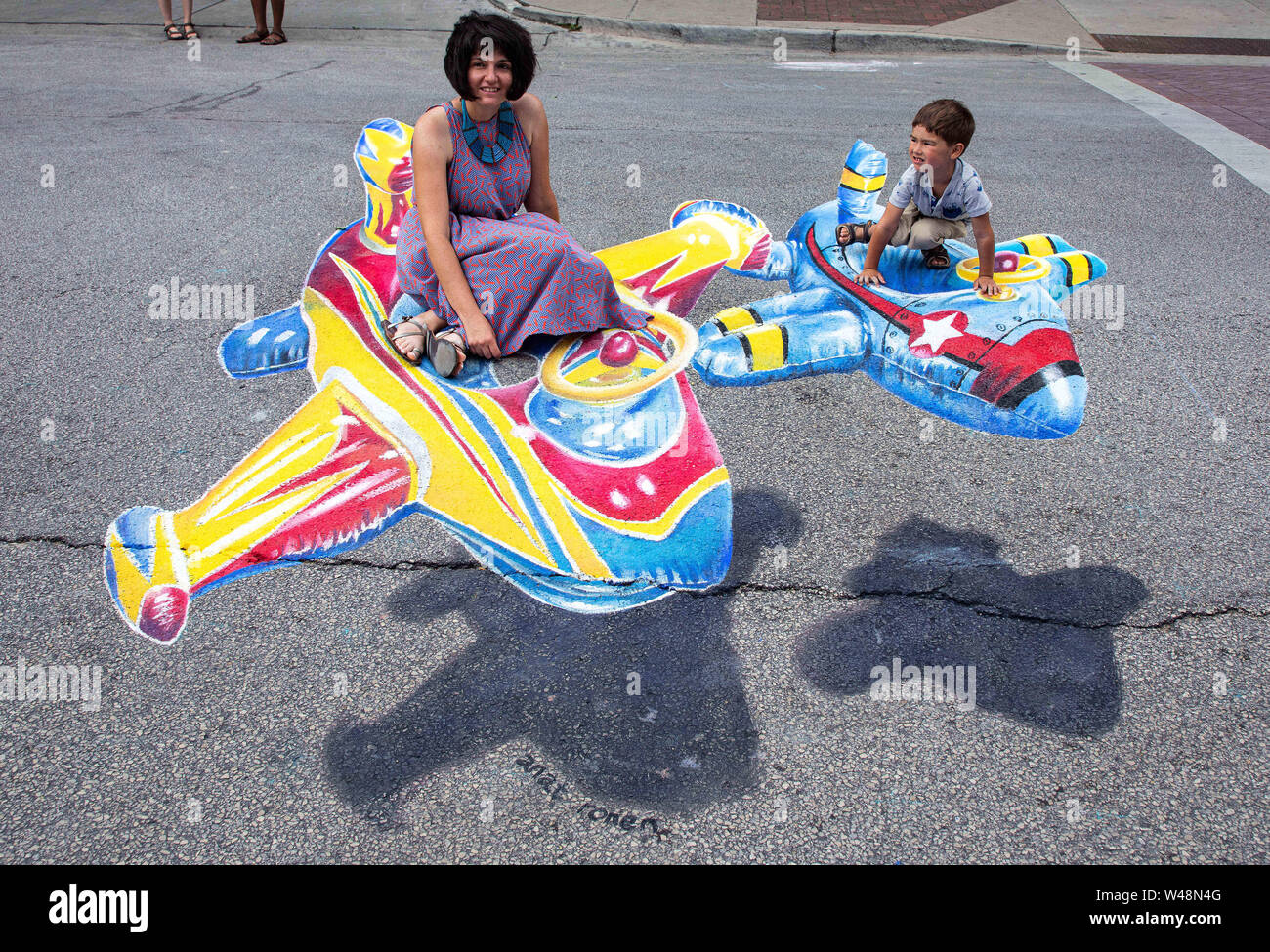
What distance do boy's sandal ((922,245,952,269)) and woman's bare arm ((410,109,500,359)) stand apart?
5.59ft

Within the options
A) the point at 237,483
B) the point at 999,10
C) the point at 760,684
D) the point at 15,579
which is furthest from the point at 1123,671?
the point at 999,10

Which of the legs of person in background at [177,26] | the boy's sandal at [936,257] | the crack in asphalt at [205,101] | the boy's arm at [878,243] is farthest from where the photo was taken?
the legs of person in background at [177,26]

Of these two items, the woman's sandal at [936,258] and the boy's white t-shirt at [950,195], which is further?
the woman's sandal at [936,258]

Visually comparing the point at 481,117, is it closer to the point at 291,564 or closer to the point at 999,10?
the point at 291,564

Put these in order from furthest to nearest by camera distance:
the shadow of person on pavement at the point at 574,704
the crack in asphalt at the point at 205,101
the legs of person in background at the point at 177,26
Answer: the legs of person in background at the point at 177,26, the crack in asphalt at the point at 205,101, the shadow of person on pavement at the point at 574,704

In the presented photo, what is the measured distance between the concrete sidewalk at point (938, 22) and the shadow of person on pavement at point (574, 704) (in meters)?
8.51

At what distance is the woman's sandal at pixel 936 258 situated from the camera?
358cm

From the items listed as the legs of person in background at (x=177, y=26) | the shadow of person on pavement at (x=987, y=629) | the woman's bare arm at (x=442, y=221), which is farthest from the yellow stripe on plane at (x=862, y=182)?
the legs of person in background at (x=177, y=26)

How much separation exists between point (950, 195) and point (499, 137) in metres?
1.66

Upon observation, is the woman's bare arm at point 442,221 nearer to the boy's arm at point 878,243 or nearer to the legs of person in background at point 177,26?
the boy's arm at point 878,243

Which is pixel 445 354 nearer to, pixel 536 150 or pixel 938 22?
pixel 536 150

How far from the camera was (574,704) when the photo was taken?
2211 millimetres

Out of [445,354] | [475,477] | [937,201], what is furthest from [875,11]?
[475,477]

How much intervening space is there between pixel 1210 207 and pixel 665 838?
5162 millimetres
